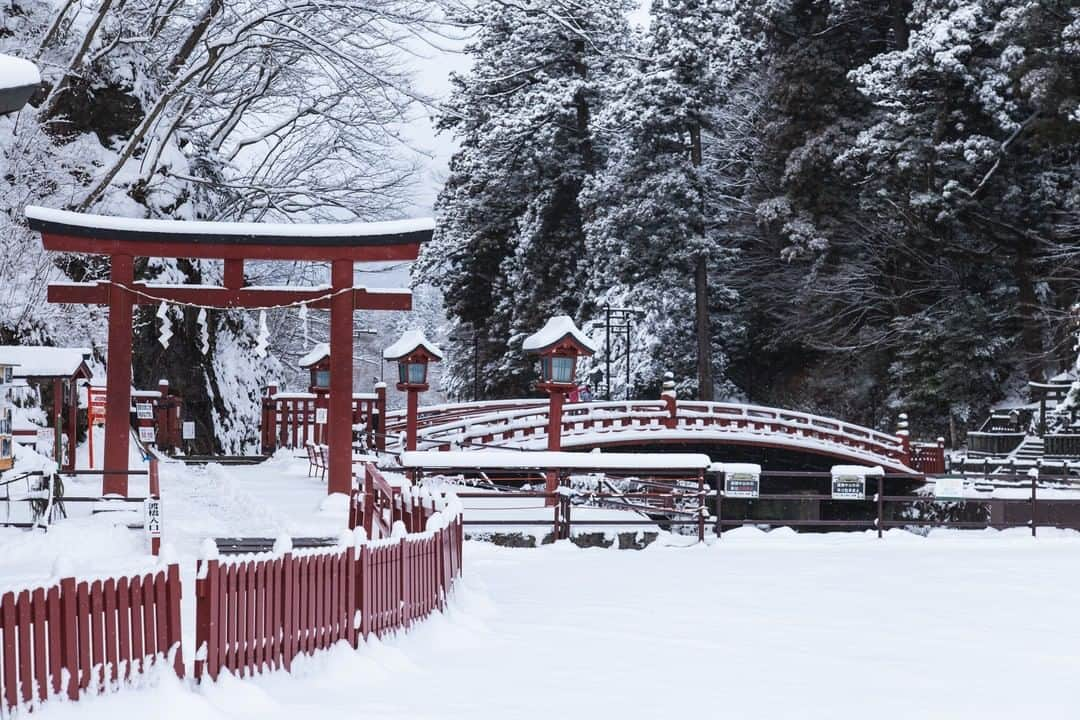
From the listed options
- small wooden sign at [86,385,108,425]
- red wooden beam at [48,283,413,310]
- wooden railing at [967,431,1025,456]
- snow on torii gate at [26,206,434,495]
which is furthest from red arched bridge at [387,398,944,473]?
snow on torii gate at [26,206,434,495]

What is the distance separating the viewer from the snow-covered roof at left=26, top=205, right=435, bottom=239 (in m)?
17.8

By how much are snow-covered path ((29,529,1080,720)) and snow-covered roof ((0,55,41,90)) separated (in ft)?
11.8

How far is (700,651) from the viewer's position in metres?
9.84

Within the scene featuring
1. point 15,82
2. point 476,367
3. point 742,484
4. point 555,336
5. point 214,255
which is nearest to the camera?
point 15,82

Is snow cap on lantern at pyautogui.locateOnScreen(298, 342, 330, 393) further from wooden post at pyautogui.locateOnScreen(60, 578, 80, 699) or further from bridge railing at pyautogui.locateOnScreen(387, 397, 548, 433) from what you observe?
→ wooden post at pyautogui.locateOnScreen(60, 578, 80, 699)

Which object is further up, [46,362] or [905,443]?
[46,362]

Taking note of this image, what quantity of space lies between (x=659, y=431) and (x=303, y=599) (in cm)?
2452

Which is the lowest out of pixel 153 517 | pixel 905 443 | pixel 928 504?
pixel 928 504

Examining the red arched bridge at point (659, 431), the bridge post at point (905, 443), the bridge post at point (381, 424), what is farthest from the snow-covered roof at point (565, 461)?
the bridge post at point (905, 443)

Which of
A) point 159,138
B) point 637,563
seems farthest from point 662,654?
point 159,138

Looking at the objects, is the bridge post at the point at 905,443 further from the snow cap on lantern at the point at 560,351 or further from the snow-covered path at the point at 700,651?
the snow-covered path at the point at 700,651

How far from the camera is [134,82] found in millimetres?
30422

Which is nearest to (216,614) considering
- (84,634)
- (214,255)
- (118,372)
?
(84,634)

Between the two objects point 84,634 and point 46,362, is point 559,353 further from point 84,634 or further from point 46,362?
point 84,634
